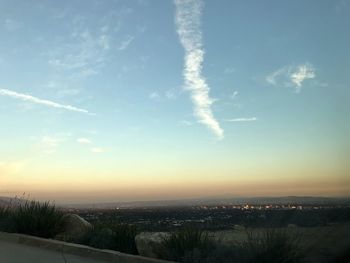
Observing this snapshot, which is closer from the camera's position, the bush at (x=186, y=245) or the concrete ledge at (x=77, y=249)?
the bush at (x=186, y=245)

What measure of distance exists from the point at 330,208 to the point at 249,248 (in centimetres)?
168

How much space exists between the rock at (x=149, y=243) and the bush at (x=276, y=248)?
92.0 inches

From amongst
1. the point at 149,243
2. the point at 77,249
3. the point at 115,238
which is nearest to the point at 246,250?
the point at 149,243

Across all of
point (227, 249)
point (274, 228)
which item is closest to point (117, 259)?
point (227, 249)

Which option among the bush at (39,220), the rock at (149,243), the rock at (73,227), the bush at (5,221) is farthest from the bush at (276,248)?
the bush at (5,221)

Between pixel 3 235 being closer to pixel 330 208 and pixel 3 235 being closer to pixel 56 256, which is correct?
pixel 56 256

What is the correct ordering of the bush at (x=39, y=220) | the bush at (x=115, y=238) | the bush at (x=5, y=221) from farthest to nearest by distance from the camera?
the bush at (x=5, y=221) < the bush at (x=39, y=220) < the bush at (x=115, y=238)

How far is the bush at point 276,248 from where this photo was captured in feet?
33.7

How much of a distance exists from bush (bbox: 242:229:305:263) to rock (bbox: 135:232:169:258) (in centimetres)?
234

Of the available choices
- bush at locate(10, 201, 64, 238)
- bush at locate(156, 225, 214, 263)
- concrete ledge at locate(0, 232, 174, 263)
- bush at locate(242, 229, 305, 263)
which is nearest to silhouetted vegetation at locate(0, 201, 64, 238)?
bush at locate(10, 201, 64, 238)

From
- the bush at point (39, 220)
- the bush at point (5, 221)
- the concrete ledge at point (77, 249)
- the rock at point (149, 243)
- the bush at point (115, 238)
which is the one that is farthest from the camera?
the bush at point (5, 221)

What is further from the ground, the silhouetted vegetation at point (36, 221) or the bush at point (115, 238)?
the silhouetted vegetation at point (36, 221)

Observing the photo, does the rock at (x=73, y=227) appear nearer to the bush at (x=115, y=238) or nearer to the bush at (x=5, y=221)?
the bush at (x=115, y=238)

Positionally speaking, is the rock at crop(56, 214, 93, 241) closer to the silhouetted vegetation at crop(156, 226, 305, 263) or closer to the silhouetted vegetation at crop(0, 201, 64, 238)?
the silhouetted vegetation at crop(0, 201, 64, 238)
